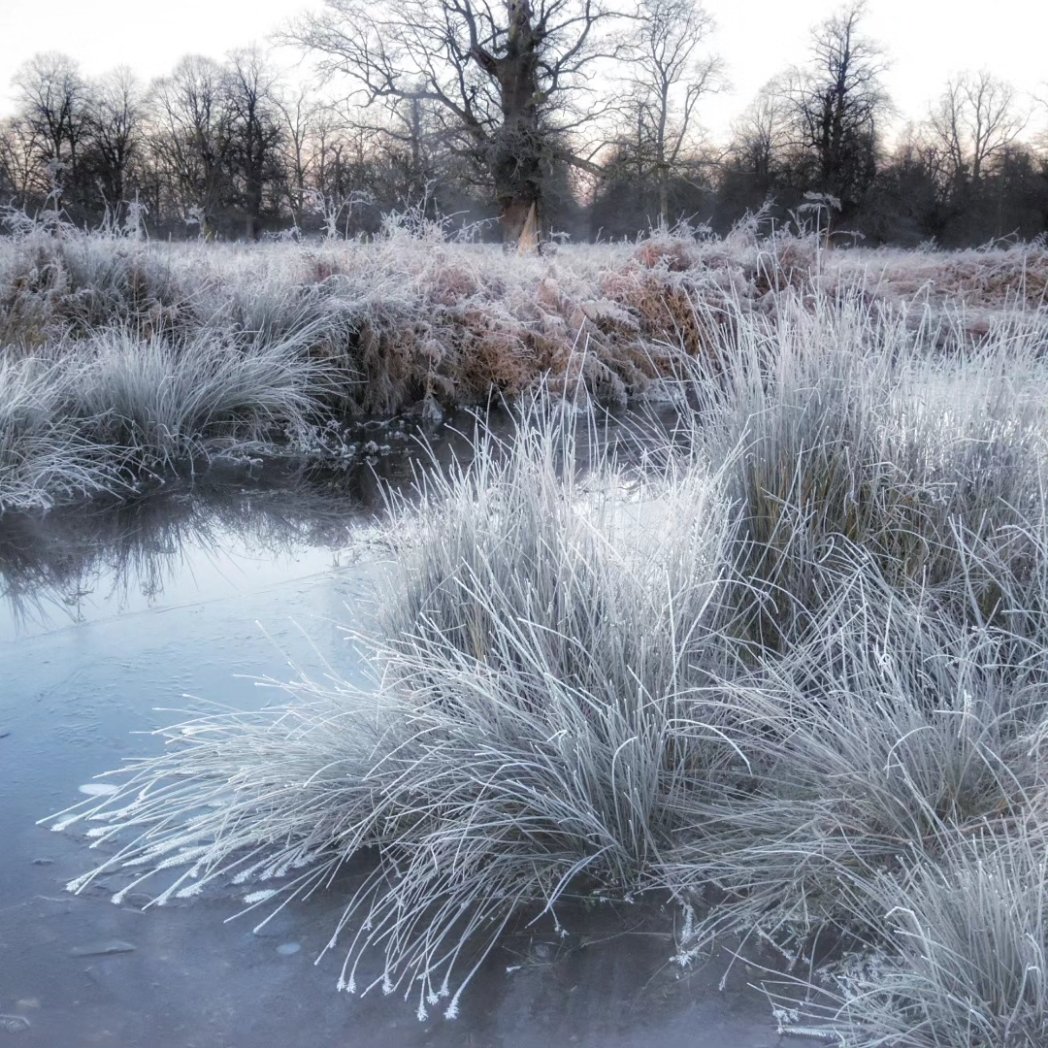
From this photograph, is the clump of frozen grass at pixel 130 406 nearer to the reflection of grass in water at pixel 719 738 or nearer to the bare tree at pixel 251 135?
the reflection of grass in water at pixel 719 738

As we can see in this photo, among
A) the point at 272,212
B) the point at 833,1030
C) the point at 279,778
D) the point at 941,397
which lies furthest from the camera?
the point at 272,212

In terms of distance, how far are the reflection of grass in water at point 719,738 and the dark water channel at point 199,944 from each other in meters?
0.08

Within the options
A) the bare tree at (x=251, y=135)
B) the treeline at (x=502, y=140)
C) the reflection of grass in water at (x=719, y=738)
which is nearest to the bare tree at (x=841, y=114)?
the treeline at (x=502, y=140)

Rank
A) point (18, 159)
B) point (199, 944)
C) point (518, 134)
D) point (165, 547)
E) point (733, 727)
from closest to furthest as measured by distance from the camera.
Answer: point (199, 944), point (733, 727), point (165, 547), point (18, 159), point (518, 134)

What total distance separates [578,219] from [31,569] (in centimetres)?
1842

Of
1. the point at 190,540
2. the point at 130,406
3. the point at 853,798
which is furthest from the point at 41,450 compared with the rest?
the point at 853,798

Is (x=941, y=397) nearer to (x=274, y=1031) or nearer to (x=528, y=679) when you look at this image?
(x=528, y=679)

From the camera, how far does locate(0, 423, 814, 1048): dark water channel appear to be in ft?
5.37

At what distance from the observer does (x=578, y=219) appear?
2097 centimetres

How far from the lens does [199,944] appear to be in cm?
184

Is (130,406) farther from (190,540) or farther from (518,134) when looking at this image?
(518,134)

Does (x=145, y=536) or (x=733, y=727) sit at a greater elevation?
(x=733, y=727)

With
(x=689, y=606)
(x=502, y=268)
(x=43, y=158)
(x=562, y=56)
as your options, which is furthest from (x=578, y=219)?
(x=689, y=606)

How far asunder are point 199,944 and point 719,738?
43.2 inches
